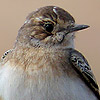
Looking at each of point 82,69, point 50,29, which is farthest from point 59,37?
point 82,69

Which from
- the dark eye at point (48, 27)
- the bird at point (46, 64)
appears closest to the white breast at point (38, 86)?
the bird at point (46, 64)

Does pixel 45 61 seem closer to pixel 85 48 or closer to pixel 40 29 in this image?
pixel 40 29

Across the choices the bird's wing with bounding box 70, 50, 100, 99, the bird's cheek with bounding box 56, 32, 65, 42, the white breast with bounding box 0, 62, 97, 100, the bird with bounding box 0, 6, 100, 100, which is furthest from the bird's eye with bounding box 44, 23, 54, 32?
the white breast with bounding box 0, 62, 97, 100

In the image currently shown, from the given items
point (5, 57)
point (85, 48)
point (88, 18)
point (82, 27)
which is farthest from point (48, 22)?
point (88, 18)

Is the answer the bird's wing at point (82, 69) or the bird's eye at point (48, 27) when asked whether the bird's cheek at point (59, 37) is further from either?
the bird's wing at point (82, 69)

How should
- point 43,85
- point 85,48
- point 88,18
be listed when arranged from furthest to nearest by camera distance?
point 88,18, point 85,48, point 43,85

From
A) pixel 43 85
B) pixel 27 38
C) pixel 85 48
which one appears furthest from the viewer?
pixel 85 48

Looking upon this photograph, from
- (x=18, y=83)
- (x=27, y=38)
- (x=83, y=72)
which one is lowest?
(x=83, y=72)
